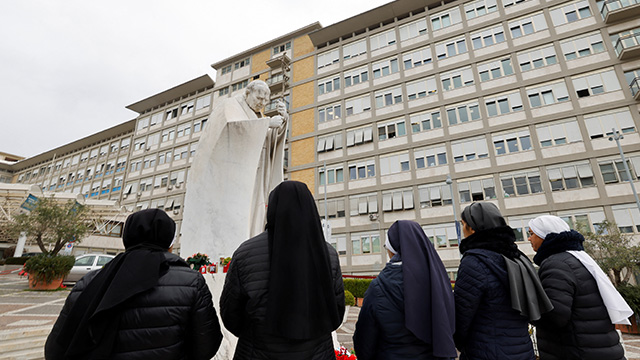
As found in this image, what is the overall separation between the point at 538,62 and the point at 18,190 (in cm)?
3821

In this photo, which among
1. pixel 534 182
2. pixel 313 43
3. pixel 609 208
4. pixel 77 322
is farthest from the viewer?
pixel 313 43

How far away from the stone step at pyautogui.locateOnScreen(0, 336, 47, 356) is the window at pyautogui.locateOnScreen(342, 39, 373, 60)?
28969mm

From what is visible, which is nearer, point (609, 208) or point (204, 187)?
point (204, 187)

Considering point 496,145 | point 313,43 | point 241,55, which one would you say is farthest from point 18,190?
point 496,145

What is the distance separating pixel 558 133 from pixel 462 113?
237 inches

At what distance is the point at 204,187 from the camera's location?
4.16 meters

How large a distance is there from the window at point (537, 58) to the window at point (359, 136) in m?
11.6

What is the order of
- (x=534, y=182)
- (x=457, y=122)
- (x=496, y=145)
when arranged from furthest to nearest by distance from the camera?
(x=457, y=122) → (x=496, y=145) → (x=534, y=182)

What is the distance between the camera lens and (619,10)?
19438mm

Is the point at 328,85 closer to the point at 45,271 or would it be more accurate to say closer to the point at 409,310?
the point at 45,271

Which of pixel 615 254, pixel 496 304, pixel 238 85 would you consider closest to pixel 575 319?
pixel 496 304

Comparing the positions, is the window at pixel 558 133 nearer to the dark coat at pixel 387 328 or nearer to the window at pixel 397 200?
the window at pixel 397 200

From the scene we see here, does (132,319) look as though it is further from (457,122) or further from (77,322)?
(457,122)

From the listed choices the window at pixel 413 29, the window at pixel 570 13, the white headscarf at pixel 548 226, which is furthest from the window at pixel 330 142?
the white headscarf at pixel 548 226
